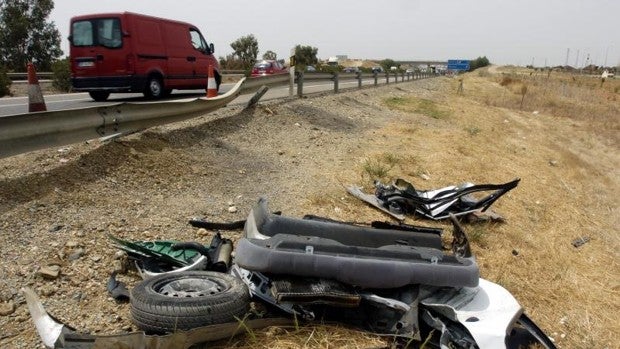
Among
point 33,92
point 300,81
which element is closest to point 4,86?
point 300,81

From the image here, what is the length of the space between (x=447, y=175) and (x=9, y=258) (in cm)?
554

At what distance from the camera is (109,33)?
36.6 feet

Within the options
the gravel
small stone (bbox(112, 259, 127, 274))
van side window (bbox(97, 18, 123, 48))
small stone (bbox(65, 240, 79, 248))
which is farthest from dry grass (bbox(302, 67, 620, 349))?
van side window (bbox(97, 18, 123, 48))

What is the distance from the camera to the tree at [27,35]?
31.1m

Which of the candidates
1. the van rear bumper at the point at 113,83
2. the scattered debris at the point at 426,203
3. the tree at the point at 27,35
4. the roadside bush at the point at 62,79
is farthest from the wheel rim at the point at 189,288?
the tree at the point at 27,35

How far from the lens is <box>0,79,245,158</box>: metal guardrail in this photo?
382 centimetres

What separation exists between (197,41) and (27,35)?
2457cm

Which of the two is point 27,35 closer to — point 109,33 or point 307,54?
point 109,33

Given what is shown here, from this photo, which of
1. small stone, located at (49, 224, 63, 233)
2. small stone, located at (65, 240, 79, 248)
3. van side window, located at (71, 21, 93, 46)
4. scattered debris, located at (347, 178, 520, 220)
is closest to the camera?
small stone, located at (65, 240, 79, 248)

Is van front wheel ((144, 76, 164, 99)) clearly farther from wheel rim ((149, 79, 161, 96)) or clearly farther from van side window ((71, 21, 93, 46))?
van side window ((71, 21, 93, 46))

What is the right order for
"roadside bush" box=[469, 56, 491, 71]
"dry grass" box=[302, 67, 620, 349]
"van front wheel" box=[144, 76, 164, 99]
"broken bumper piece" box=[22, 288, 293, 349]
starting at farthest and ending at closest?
"roadside bush" box=[469, 56, 491, 71] < "van front wheel" box=[144, 76, 164, 99] < "dry grass" box=[302, 67, 620, 349] < "broken bumper piece" box=[22, 288, 293, 349]

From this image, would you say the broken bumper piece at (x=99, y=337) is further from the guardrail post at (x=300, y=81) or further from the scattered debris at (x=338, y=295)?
the guardrail post at (x=300, y=81)

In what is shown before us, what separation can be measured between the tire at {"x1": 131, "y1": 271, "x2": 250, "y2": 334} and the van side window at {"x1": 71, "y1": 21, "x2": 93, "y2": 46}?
10.4 m

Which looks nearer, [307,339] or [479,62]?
[307,339]
